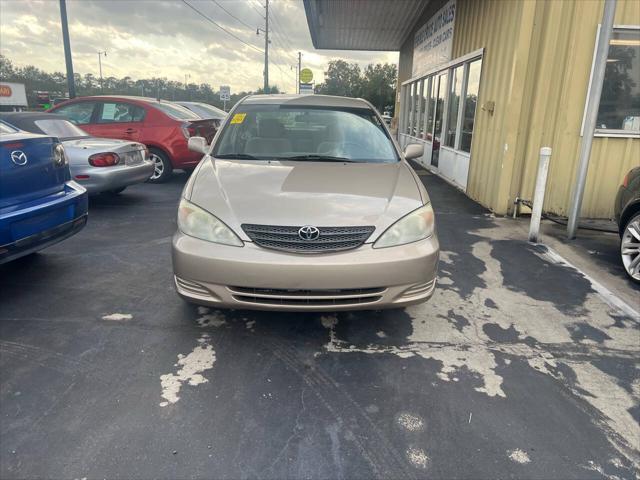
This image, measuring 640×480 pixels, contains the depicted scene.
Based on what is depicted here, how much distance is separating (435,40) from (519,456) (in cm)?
1151

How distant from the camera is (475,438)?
2.34 metres

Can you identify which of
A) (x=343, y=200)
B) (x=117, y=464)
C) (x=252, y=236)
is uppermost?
(x=343, y=200)

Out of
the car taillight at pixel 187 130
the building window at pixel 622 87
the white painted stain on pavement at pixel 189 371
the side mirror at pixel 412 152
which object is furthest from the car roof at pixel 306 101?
the car taillight at pixel 187 130

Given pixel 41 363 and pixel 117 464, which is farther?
pixel 41 363

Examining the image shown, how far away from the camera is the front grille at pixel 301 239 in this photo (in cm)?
287

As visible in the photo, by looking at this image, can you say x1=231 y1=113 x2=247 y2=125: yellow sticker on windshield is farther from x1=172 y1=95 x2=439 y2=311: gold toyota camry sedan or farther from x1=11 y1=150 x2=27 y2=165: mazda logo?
x1=11 y1=150 x2=27 y2=165: mazda logo

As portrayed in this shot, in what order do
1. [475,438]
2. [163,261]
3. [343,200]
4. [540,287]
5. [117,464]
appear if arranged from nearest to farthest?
[117,464]
[475,438]
[343,200]
[540,287]
[163,261]

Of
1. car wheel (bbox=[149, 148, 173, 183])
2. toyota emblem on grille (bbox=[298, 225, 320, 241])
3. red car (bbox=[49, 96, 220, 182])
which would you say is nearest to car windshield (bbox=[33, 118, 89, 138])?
red car (bbox=[49, 96, 220, 182])

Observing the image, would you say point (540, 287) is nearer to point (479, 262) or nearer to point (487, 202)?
point (479, 262)

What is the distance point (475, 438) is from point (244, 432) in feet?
3.86

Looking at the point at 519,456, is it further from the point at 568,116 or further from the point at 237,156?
the point at 568,116

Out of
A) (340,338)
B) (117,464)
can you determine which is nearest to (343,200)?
(340,338)

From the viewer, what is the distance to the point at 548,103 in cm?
659

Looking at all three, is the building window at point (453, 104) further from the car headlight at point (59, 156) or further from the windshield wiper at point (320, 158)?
the car headlight at point (59, 156)
